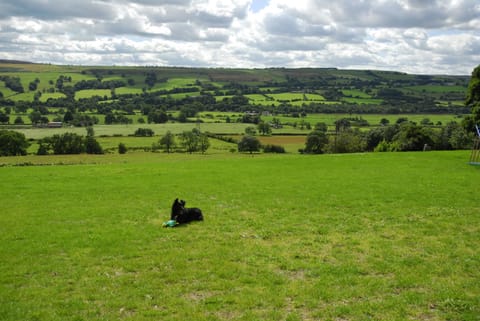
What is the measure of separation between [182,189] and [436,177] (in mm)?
19101

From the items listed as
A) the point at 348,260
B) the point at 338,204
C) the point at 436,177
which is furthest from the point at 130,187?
the point at 436,177

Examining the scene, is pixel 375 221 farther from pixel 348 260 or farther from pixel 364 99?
pixel 364 99

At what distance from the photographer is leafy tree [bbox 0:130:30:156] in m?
81.4

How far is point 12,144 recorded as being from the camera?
8275cm

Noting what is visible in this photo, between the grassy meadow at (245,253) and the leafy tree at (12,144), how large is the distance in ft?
209

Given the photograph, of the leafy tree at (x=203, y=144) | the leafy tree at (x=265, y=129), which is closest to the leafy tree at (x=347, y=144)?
the leafy tree at (x=203, y=144)

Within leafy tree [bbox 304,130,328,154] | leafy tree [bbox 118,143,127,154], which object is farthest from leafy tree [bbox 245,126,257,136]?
leafy tree [bbox 118,143,127,154]

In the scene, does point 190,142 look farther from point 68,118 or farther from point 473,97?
point 473,97

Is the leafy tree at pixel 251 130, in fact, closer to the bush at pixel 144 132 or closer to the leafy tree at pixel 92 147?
the bush at pixel 144 132

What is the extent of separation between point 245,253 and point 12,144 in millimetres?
83823

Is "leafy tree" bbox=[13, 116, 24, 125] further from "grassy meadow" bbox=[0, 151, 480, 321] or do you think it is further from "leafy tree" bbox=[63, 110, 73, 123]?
"grassy meadow" bbox=[0, 151, 480, 321]

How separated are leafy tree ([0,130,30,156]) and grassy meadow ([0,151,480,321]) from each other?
63.8 m

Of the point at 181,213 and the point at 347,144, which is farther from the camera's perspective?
the point at 347,144


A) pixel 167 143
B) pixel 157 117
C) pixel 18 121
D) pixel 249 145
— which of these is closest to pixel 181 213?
pixel 249 145
